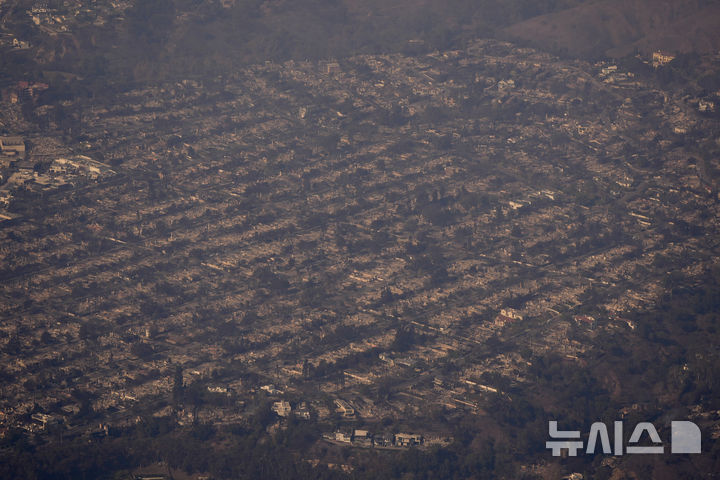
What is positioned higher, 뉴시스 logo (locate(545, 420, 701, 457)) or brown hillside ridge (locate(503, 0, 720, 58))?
brown hillside ridge (locate(503, 0, 720, 58))

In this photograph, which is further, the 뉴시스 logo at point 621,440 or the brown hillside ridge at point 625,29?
the brown hillside ridge at point 625,29

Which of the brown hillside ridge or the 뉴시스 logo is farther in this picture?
the brown hillside ridge

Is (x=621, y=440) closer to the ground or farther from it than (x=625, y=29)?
closer to the ground

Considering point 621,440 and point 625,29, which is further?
point 625,29

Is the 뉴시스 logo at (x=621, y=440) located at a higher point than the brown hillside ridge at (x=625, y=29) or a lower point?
lower
